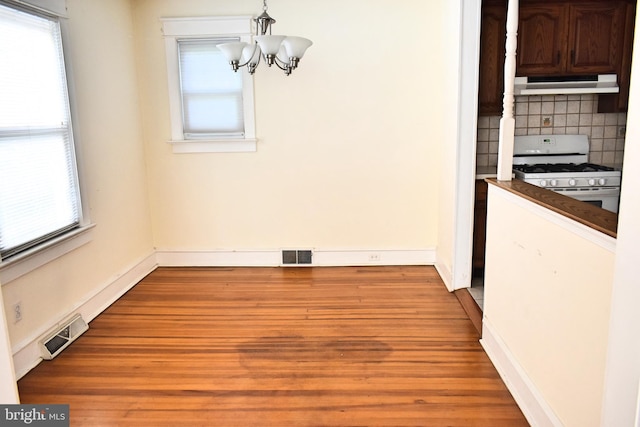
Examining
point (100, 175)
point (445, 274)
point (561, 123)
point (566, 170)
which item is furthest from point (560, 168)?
point (100, 175)

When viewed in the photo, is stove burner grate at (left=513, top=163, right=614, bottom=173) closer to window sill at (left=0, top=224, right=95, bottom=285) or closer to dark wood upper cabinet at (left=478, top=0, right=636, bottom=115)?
dark wood upper cabinet at (left=478, top=0, right=636, bottom=115)

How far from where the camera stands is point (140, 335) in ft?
11.1

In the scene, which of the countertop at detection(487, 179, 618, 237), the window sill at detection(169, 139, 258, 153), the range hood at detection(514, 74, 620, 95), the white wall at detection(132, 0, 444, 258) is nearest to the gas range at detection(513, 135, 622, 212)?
the range hood at detection(514, 74, 620, 95)

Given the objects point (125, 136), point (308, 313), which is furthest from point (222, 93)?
point (308, 313)

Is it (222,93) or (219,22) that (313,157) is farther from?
(219,22)

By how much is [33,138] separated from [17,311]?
106 centimetres

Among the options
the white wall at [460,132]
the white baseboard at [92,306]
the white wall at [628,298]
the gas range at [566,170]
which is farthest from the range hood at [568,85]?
the white baseboard at [92,306]

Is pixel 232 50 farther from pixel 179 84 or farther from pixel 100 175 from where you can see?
pixel 100 175

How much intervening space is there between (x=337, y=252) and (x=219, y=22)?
2.42 m

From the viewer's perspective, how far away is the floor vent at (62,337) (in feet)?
9.97

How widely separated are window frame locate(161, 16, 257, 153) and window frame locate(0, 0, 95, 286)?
1.24m

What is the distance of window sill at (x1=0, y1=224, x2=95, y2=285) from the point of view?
2.79 m

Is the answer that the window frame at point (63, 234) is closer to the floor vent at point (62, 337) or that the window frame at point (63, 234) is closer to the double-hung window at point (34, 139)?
the double-hung window at point (34, 139)

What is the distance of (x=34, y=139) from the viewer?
306 cm
